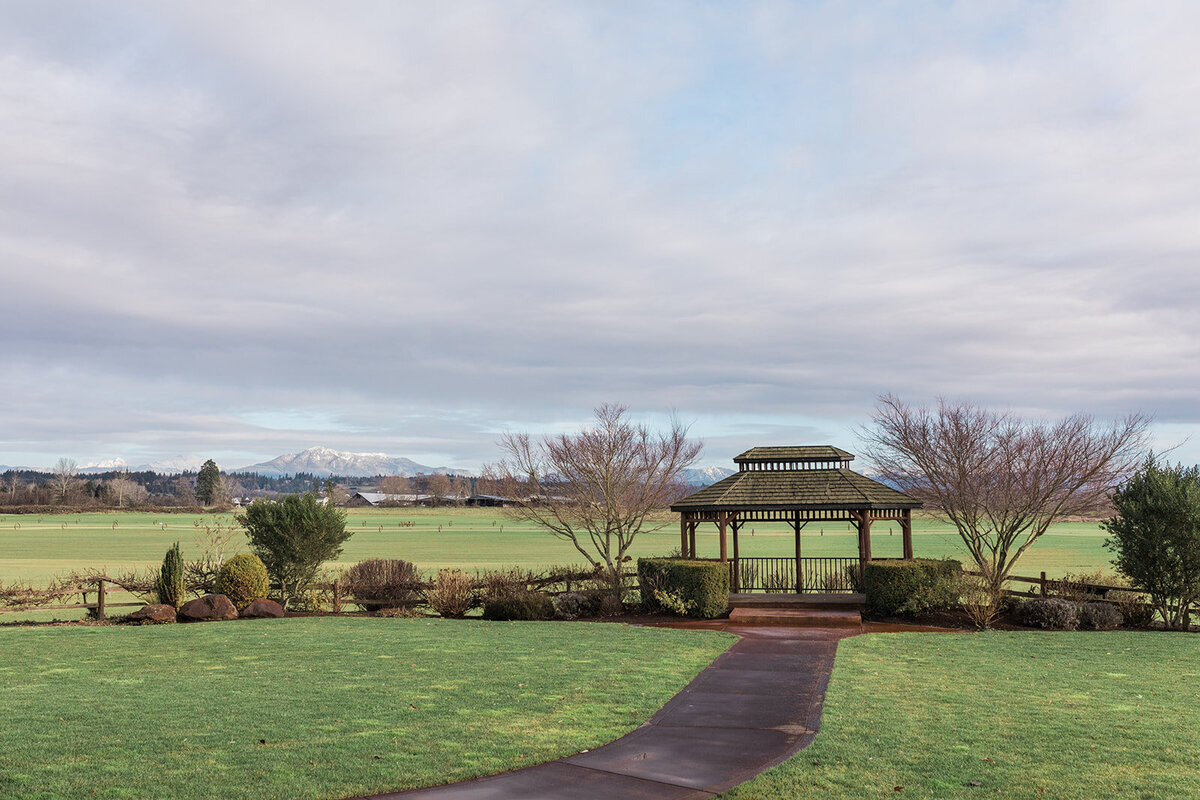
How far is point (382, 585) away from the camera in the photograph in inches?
978

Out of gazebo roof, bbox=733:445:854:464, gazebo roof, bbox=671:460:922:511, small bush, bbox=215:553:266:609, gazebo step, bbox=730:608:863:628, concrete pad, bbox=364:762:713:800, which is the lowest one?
gazebo step, bbox=730:608:863:628

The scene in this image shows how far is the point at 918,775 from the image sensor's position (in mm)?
8109

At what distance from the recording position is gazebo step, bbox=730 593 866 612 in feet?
74.0

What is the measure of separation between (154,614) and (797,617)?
624 inches

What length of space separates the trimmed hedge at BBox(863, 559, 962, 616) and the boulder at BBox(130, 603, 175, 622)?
17.9 m

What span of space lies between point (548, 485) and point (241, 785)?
25329 mm

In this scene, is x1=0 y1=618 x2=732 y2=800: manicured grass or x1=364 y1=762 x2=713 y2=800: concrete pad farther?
x1=0 y1=618 x2=732 y2=800: manicured grass

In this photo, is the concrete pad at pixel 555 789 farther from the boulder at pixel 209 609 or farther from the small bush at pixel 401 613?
the boulder at pixel 209 609

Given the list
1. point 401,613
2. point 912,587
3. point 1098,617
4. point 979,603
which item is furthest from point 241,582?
point 1098,617

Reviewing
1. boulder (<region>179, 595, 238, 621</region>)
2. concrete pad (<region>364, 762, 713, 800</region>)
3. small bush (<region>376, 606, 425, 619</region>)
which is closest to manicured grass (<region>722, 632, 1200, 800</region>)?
concrete pad (<region>364, 762, 713, 800</region>)

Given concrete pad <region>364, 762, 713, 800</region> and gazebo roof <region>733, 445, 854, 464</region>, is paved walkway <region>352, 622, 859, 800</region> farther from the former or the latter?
gazebo roof <region>733, 445, 854, 464</region>

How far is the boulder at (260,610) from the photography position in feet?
71.9

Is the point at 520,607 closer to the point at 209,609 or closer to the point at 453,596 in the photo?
the point at 453,596

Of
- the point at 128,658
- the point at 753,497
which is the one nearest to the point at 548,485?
the point at 753,497
